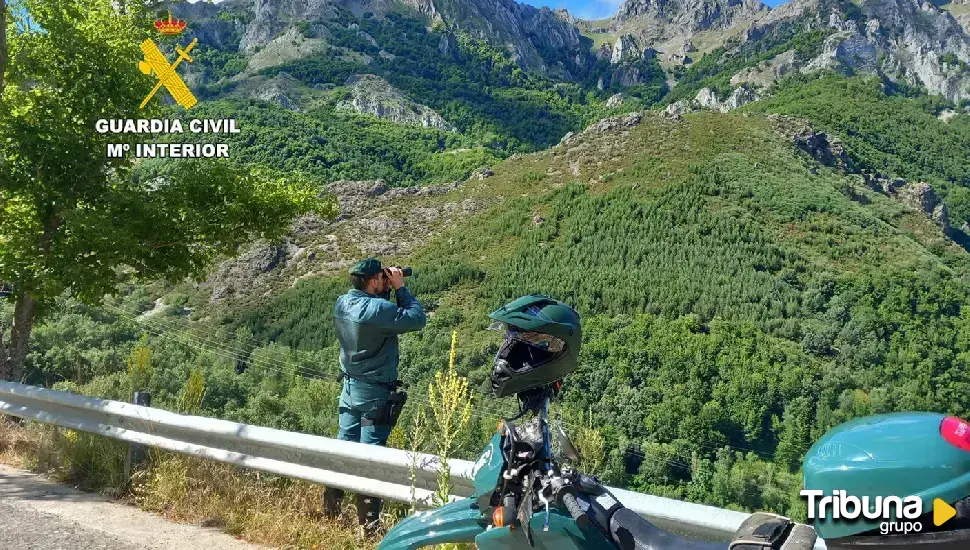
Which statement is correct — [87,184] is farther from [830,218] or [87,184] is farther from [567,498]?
[830,218]

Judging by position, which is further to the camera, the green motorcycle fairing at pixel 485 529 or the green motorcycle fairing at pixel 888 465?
the green motorcycle fairing at pixel 485 529

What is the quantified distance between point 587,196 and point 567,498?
9564 cm

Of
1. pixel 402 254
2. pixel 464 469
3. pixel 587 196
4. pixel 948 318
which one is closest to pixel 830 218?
pixel 948 318

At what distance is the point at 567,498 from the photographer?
2.00 metres

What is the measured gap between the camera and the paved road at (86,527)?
13.6 ft

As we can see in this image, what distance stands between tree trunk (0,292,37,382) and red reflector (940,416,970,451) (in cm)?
965

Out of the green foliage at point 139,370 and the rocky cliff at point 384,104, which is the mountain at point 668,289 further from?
the rocky cliff at point 384,104

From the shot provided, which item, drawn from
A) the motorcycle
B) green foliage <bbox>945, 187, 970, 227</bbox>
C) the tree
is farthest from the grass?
green foliage <bbox>945, 187, 970, 227</bbox>

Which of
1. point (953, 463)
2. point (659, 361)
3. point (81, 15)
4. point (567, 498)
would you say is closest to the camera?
point (953, 463)

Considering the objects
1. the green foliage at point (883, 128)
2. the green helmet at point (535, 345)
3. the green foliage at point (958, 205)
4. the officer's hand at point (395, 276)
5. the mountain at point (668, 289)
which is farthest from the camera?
the green foliage at point (883, 128)

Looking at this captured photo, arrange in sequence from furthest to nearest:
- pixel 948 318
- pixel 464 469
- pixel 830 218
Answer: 1. pixel 830 218
2. pixel 948 318
3. pixel 464 469

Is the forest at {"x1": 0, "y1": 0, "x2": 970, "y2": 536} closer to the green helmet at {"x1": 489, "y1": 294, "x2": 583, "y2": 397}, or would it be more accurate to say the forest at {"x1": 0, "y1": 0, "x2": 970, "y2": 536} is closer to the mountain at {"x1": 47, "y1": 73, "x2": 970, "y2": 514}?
the mountain at {"x1": 47, "y1": 73, "x2": 970, "y2": 514}

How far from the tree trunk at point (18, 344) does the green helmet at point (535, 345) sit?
8.46 metres

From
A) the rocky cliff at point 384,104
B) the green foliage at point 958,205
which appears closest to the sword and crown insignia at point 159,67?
the green foliage at point 958,205
